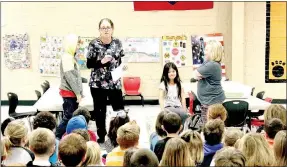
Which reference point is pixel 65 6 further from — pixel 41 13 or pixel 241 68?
pixel 241 68

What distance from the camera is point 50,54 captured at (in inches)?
325

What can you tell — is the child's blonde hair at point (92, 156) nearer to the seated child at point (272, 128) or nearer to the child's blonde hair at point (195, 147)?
the child's blonde hair at point (195, 147)

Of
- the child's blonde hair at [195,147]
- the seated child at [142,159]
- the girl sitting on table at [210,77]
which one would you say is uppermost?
the girl sitting on table at [210,77]

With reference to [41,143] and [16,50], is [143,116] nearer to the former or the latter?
[16,50]

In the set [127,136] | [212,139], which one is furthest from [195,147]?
[127,136]

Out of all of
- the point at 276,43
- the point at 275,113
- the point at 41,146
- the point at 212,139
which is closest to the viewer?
the point at 41,146

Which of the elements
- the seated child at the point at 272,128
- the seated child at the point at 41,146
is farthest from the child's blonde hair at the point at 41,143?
the seated child at the point at 272,128

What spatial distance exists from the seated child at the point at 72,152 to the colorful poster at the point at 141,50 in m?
5.67

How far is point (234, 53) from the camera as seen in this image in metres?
7.85

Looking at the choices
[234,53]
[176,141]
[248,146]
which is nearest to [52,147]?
[176,141]

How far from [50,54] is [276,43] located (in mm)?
4047

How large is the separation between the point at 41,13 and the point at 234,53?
3524 mm

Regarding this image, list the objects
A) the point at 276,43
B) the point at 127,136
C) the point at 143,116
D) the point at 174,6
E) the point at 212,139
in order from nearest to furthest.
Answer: the point at 127,136
the point at 212,139
the point at 143,116
the point at 276,43
the point at 174,6

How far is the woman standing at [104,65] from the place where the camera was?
4.57 metres
